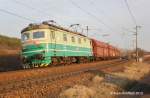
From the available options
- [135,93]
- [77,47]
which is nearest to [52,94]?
[135,93]

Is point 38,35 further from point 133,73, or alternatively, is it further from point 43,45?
point 133,73

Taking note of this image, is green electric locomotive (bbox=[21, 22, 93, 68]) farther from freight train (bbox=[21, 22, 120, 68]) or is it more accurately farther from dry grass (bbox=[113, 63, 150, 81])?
dry grass (bbox=[113, 63, 150, 81])

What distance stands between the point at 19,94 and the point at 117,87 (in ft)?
17.8

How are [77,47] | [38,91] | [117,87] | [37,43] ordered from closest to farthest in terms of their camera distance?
1. [38,91]
2. [117,87]
3. [37,43]
4. [77,47]

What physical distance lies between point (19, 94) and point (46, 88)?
77.7 inches

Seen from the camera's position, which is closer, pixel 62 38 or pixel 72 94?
pixel 72 94

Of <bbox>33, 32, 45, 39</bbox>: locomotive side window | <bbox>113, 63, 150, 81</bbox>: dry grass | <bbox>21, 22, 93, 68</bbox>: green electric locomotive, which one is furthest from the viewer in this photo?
<bbox>33, 32, 45, 39</bbox>: locomotive side window

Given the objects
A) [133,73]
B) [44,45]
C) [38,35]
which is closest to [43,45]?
[44,45]

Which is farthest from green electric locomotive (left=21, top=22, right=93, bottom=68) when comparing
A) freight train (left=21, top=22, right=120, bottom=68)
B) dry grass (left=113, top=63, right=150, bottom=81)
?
dry grass (left=113, top=63, right=150, bottom=81)

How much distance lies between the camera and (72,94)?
448 inches

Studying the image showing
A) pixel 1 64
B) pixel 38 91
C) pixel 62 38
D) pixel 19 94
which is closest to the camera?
pixel 19 94

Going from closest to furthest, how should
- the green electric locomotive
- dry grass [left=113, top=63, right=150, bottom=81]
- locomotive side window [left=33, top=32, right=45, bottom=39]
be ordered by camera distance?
dry grass [left=113, top=63, right=150, bottom=81]
the green electric locomotive
locomotive side window [left=33, top=32, right=45, bottom=39]

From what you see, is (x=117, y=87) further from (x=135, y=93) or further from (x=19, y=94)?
(x=19, y=94)

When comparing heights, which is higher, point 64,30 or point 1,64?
point 64,30
